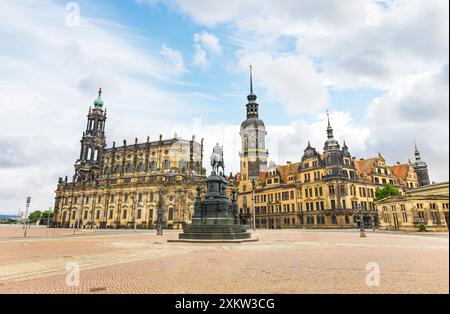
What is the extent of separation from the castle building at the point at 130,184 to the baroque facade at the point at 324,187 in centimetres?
1603

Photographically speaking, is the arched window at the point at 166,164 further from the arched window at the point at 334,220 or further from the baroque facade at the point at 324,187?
the arched window at the point at 334,220

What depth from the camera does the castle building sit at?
62562 mm

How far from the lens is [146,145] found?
7400 centimetres

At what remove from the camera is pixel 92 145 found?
83.8 metres

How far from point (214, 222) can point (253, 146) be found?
56.8m

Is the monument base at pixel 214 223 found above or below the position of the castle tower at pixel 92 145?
below

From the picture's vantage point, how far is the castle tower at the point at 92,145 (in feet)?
267

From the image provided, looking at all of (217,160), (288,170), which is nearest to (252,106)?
(288,170)

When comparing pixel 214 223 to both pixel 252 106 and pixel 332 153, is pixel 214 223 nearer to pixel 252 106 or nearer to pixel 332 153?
pixel 332 153

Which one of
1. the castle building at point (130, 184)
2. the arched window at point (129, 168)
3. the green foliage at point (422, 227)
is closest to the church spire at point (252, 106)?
the castle building at point (130, 184)

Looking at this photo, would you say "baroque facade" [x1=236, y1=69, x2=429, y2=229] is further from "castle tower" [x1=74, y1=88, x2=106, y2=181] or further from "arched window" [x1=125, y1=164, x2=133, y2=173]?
"castle tower" [x1=74, y1=88, x2=106, y2=181]

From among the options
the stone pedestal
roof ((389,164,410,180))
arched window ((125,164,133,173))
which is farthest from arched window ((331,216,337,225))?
arched window ((125,164,133,173))
